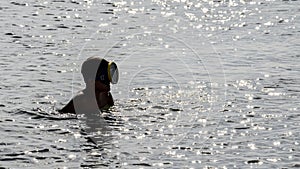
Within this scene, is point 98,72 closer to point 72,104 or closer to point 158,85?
point 72,104

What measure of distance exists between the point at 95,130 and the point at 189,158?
2972 mm

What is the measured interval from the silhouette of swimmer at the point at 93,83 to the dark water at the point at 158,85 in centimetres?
33

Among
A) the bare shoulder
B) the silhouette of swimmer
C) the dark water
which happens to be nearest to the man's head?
the silhouette of swimmer

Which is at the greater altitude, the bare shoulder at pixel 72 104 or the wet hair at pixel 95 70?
the wet hair at pixel 95 70

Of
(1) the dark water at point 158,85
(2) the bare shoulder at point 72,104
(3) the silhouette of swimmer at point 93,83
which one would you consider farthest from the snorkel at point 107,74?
(1) the dark water at point 158,85

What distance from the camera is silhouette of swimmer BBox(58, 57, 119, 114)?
1995 centimetres

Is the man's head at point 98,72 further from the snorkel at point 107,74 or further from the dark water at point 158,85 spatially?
the dark water at point 158,85

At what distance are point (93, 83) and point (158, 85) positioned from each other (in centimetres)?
426

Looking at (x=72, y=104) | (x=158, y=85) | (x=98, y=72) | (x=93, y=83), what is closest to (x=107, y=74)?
(x=98, y=72)

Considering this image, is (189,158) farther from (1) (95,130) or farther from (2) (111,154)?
(1) (95,130)

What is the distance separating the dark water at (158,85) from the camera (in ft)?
57.7

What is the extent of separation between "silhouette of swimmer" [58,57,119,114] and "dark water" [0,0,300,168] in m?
0.33

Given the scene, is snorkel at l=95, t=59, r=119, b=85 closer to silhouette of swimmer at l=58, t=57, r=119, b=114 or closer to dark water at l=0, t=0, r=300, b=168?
silhouette of swimmer at l=58, t=57, r=119, b=114

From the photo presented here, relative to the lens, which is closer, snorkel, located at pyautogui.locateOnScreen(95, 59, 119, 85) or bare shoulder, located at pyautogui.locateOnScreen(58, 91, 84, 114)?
snorkel, located at pyautogui.locateOnScreen(95, 59, 119, 85)
